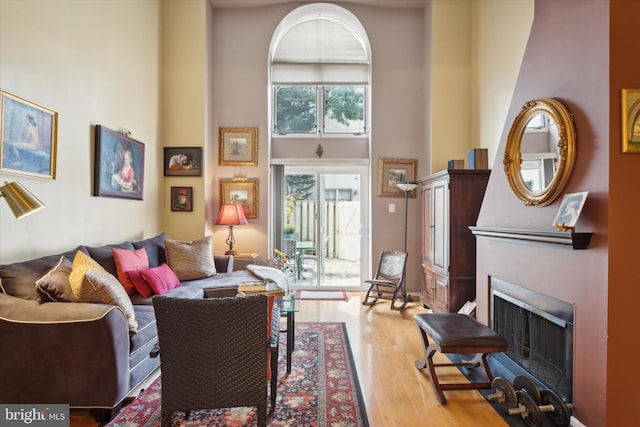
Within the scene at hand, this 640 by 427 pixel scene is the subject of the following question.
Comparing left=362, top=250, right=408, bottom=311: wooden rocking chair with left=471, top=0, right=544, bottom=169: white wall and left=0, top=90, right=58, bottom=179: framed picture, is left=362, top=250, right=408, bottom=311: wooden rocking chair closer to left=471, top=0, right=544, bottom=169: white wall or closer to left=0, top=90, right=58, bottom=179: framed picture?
left=471, top=0, right=544, bottom=169: white wall

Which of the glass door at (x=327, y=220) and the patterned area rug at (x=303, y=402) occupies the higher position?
the glass door at (x=327, y=220)

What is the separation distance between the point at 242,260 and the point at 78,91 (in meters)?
2.76

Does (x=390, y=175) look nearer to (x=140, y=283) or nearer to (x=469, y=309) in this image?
(x=469, y=309)

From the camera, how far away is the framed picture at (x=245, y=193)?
17.4 ft

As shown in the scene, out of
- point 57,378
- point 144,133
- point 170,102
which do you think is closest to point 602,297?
point 57,378

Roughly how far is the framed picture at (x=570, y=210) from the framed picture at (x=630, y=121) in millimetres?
280

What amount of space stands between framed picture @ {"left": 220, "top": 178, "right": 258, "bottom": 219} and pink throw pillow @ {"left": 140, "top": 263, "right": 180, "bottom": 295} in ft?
6.14

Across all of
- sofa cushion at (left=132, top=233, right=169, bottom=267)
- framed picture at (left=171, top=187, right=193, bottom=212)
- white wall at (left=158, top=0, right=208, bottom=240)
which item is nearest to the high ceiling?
white wall at (left=158, top=0, right=208, bottom=240)

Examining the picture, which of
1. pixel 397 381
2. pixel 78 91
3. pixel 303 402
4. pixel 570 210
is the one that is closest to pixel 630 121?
pixel 570 210

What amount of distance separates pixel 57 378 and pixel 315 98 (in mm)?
4789

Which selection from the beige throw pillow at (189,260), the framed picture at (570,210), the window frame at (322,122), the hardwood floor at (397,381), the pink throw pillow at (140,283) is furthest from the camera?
the window frame at (322,122)

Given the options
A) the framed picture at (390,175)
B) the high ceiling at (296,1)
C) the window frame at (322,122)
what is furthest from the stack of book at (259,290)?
the high ceiling at (296,1)

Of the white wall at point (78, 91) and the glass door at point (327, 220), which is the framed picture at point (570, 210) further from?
the glass door at point (327, 220)

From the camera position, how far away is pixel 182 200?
196 inches
